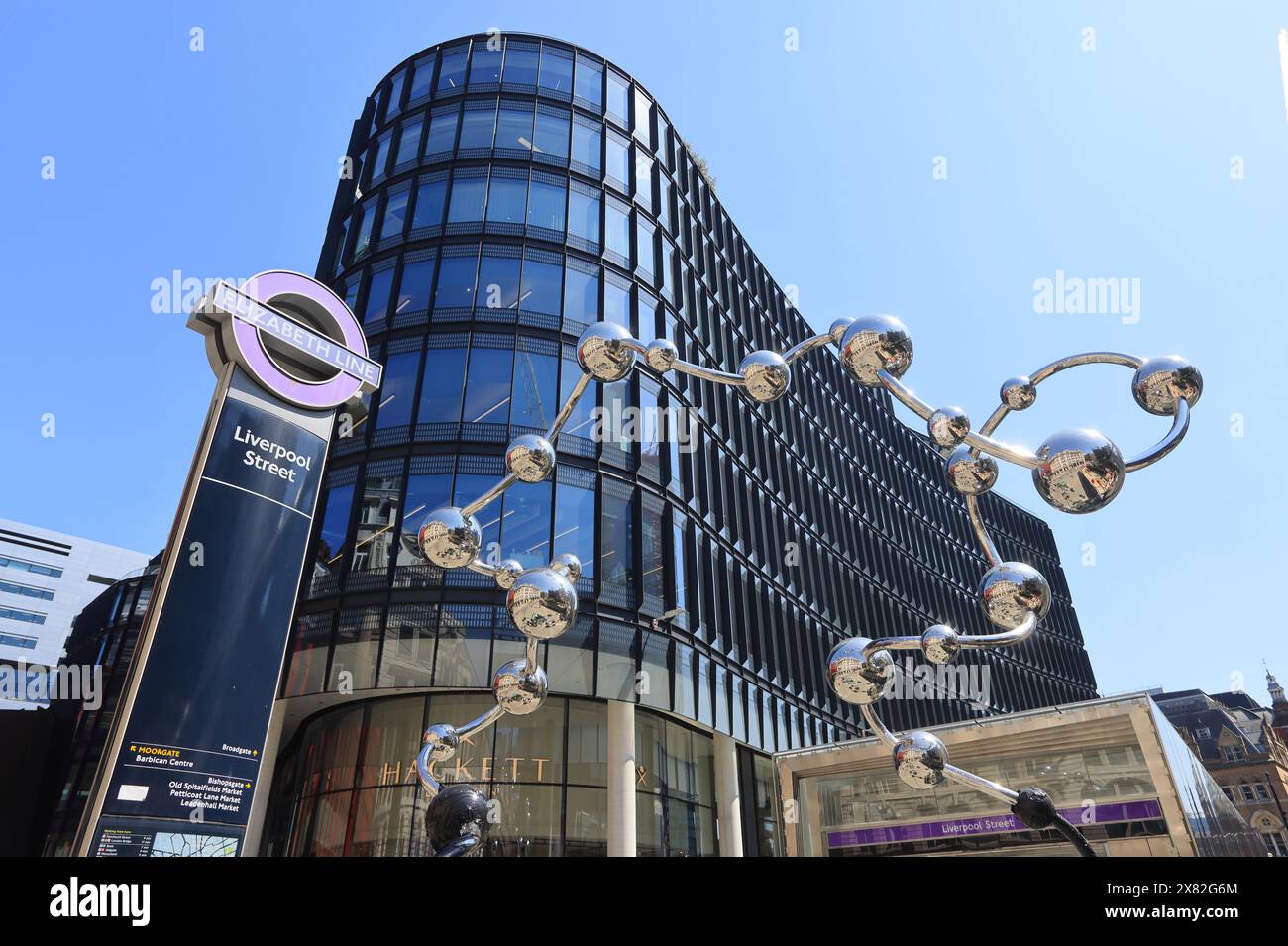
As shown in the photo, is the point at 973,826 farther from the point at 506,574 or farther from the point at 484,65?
the point at 484,65

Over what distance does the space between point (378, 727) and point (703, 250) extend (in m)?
22.2

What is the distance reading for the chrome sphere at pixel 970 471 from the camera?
12.1 ft

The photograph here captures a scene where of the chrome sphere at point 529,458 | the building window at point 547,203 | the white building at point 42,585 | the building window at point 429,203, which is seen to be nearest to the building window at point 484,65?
the building window at point 429,203

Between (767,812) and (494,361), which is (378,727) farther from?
(767,812)

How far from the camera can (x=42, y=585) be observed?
310 ft

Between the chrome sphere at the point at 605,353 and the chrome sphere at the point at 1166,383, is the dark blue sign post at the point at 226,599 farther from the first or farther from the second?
the chrome sphere at the point at 1166,383

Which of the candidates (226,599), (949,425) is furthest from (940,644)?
(226,599)

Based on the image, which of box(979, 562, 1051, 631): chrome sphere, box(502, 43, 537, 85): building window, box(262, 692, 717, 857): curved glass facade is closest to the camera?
box(979, 562, 1051, 631): chrome sphere

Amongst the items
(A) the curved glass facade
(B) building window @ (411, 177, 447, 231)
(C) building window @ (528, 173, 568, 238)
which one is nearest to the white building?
(B) building window @ (411, 177, 447, 231)

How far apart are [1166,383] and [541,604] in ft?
10.4

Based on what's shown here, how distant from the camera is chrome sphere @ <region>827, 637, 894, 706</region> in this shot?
3662mm

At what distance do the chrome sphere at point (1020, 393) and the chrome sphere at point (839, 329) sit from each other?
2.82ft

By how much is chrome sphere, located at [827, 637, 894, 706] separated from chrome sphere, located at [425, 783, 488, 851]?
6.13 ft

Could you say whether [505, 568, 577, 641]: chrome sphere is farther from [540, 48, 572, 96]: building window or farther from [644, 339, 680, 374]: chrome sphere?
[540, 48, 572, 96]: building window
